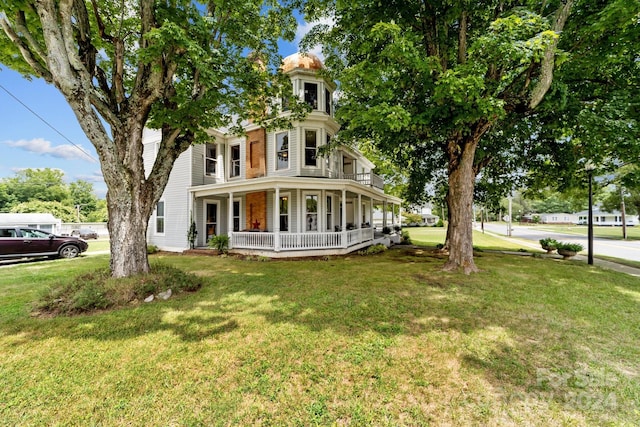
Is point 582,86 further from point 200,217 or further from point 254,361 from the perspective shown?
point 200,217

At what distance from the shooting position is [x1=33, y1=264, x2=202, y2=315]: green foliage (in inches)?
195

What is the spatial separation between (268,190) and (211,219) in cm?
395

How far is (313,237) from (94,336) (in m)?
8.50

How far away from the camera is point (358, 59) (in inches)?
378

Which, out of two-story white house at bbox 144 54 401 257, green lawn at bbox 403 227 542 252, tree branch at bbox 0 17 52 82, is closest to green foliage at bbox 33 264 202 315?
tree branch at bbox 0 17 52 82

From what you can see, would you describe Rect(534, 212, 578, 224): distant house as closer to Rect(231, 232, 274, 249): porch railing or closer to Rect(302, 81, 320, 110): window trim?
Rect(302, 81, 320, 110): window trim

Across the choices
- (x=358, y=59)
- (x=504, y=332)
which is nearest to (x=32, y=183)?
(x=358, y=59)

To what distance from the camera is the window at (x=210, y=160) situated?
1438 cm

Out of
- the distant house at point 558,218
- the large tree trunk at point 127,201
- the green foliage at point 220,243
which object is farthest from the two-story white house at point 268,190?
the distant house at point 558,218

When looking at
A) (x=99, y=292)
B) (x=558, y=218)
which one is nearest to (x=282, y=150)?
(x=99, y=292)

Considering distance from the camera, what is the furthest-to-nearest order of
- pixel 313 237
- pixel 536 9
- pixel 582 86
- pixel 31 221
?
pixel 31 221 → pixel 313 237 → pixel 582 86 → pixel 536 9

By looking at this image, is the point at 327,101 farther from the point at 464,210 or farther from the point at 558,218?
the point at 558,218

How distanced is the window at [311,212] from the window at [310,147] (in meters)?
1.70

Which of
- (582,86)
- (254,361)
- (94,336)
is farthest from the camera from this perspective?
(582,86)
